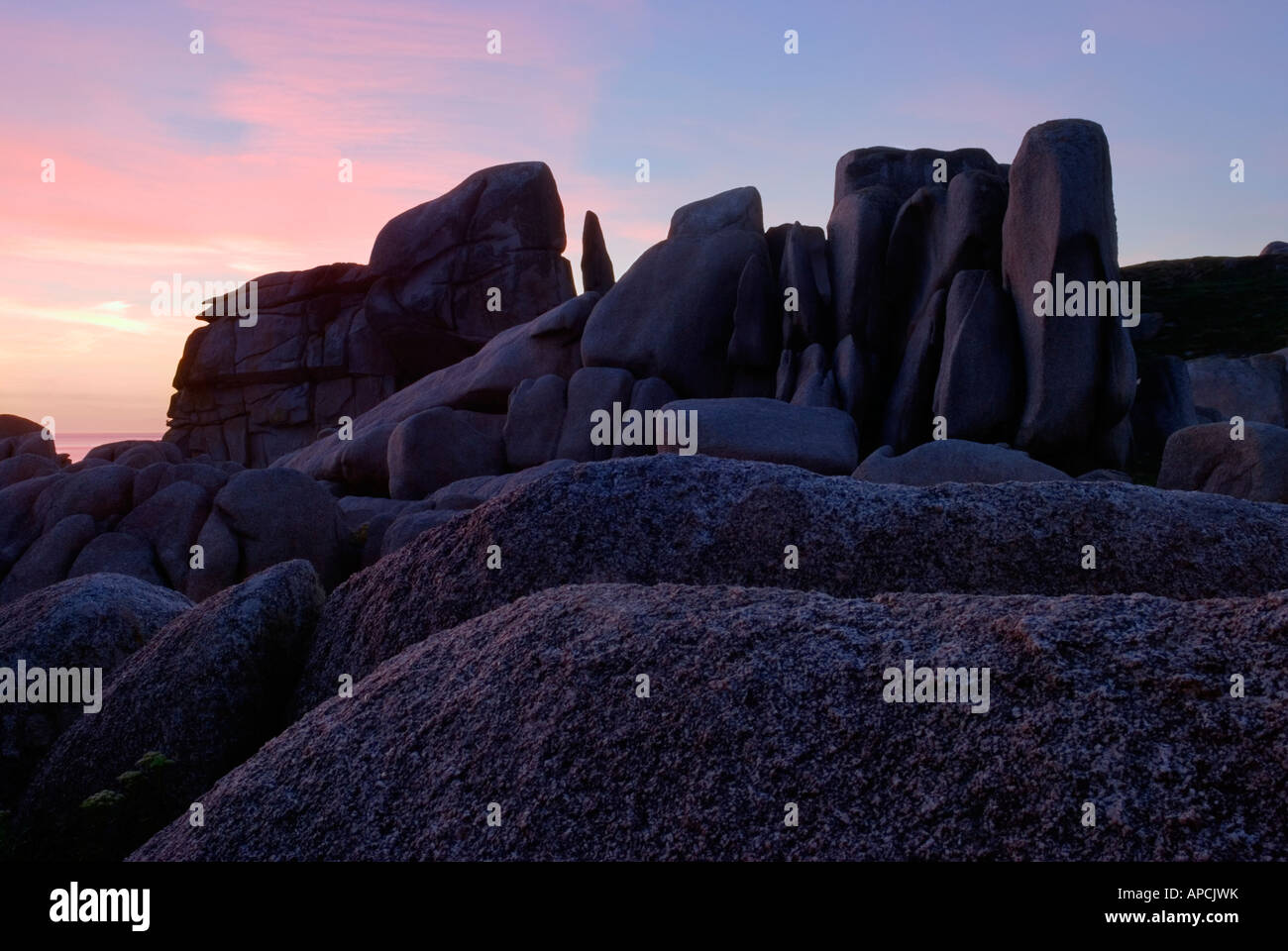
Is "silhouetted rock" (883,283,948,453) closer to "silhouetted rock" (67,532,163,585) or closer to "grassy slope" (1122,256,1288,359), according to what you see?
"silhouetted rock" (67,532,163,585)

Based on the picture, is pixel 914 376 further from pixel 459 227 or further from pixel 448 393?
pixel 459 227

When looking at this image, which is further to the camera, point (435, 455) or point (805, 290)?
point (805, 290)

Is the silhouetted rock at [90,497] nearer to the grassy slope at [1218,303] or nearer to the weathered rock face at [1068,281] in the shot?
the weathered rock face at [1068,281]

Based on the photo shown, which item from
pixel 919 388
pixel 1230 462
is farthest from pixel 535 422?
pixel 1230 462

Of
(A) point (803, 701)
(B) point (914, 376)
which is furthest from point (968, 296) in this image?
(A) point (803, 701)

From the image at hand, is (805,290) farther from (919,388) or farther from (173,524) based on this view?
(173,524)

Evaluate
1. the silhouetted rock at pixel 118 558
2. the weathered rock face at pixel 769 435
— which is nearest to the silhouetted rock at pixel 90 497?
the silhouetted rock at pixel 118 558

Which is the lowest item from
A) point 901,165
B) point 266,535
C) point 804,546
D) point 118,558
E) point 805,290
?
point 118,558

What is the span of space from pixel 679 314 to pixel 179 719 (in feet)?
65.8

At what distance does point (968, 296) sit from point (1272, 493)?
738cm

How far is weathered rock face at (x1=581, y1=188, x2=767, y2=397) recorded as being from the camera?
25250 mm

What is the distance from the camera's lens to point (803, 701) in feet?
14.0

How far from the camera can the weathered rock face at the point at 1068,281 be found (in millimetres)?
19281

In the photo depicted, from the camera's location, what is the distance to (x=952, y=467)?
1566 cm
